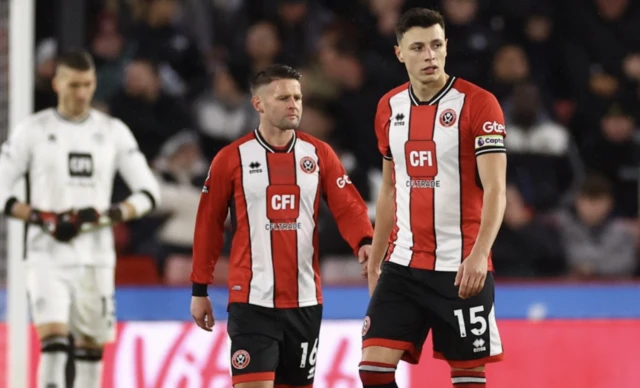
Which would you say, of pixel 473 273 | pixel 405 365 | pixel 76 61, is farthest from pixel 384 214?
pixel 76 61

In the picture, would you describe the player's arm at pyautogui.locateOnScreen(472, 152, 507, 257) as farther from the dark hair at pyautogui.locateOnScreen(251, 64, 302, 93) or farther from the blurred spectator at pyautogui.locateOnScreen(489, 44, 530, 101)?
the blurred spectator at pyautogui.locateOnScreen(489, 44, 530, 101)

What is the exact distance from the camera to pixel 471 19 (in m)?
11.3

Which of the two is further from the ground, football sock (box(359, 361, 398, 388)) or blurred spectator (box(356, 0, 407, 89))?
blurred spectator (box(356, 0, 407, 89))

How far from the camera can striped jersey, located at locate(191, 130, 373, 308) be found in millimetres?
5926

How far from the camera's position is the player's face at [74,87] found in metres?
7.48

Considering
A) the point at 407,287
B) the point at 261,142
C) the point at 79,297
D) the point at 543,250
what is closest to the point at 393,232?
the point at 407,287

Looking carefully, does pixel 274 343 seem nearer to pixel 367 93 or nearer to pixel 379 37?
pixel 367 93

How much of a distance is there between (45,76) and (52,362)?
14.1ft

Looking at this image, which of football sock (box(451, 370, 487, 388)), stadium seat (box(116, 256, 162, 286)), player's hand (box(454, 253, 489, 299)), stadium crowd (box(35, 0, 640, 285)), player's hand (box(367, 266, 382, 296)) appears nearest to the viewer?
player's hand (box(454, 253, 489, 299))

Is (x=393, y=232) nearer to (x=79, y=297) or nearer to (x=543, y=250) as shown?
(x=79, y=297)

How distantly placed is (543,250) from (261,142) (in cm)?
466

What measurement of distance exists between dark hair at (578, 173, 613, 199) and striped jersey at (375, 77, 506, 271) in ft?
16.5

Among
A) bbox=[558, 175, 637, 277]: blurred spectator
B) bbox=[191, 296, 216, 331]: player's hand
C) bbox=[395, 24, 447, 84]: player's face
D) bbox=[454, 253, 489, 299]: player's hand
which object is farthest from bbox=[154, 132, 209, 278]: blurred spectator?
bbox=[454, 253, 489, 299]: player's hand

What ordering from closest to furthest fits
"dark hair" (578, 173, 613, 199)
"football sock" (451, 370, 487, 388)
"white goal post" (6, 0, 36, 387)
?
"football sock" (451, 370, 487, 388)
"white goal post" (6, 0, 36, 387)
"dark hair" (578, 173, 613, 199)
